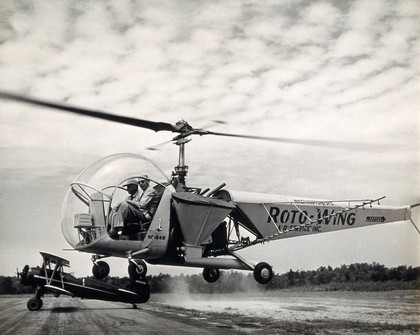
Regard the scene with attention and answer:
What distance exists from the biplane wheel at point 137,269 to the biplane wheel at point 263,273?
342 cm

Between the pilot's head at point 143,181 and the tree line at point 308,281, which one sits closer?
the pilot's head at point 143,181

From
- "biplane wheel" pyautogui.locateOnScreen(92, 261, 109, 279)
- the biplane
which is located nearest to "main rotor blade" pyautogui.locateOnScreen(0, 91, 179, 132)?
"biplane wheel" pyautogui.locateOnScreen(92, 261, 109, 279)

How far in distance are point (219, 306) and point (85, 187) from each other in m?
16.7

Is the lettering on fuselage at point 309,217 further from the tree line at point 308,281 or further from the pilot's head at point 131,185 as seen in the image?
the tree line at point 308,281

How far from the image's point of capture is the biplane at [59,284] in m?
22.3

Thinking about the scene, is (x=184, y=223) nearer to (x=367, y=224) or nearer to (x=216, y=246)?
(x=216, y=246)

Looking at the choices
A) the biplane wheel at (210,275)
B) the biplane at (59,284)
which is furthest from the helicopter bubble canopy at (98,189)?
the biplane at (59,284)

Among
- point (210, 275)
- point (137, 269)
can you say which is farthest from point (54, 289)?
point (137, 269)

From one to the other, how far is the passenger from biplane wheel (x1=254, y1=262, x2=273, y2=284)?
352 cm

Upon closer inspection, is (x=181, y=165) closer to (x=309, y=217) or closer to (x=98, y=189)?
(x=98, y=189)

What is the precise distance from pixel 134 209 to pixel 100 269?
2393 mm

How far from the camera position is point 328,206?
45.2ft

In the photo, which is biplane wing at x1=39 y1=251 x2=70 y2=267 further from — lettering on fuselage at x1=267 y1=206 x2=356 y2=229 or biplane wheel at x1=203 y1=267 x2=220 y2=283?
lettering on fuselage at x1=267 y1=206 x2=356 y2=229

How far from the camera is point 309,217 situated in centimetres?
1354
